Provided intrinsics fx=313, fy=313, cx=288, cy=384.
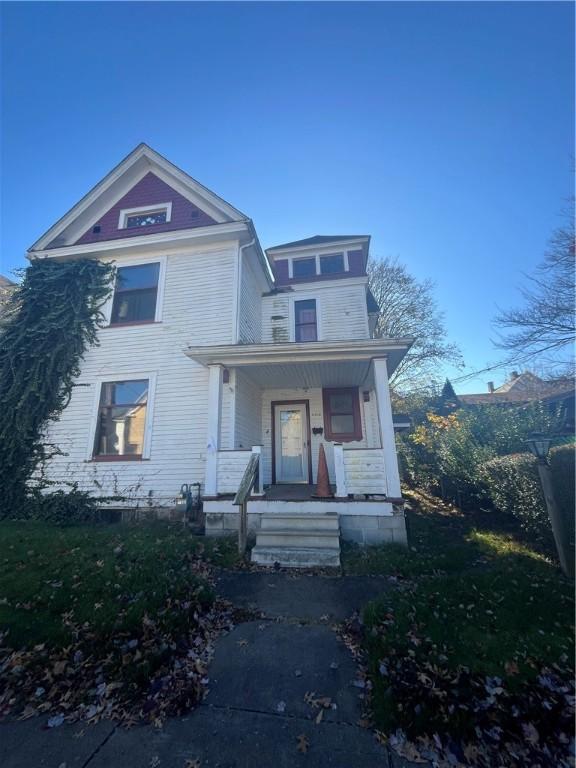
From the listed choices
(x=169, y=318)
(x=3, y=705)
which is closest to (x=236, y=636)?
(x=3, y=705)

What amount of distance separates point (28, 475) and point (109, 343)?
4.14 m

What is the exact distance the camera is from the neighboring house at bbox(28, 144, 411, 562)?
6.81 m

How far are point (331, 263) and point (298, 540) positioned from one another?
10.2 m

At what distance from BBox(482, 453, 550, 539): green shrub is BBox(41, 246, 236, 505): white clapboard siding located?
6542mm

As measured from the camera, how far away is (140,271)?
9961 mm

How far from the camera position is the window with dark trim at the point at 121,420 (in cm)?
853

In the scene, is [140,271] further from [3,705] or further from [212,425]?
[3,705]

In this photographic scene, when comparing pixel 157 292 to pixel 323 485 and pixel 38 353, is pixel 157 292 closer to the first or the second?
pixel 38 353

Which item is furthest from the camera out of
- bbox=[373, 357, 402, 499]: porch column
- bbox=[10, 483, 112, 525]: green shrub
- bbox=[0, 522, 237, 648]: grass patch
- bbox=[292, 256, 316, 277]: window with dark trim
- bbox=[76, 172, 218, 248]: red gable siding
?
bbox=[292, 256, 316, 277]: window with dark trim

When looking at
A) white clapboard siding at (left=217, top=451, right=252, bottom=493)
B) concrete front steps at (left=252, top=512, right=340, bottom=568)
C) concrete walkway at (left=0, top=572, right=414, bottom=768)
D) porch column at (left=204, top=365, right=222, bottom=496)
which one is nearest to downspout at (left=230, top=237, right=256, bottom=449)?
porch column at (left=204, top=365, right=222, bottom=496)

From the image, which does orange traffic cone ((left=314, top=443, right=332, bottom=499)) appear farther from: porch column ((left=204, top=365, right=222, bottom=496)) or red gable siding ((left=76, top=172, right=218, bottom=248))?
red gable siding ((left=76, top=172, right=218, bottom=248))

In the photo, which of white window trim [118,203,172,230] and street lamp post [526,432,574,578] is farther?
white window trim [118,203,172,230]

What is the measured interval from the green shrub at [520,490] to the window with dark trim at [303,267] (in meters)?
8.98

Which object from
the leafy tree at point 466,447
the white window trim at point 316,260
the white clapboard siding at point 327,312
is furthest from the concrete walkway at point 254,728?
the white window trim at point 316,260
